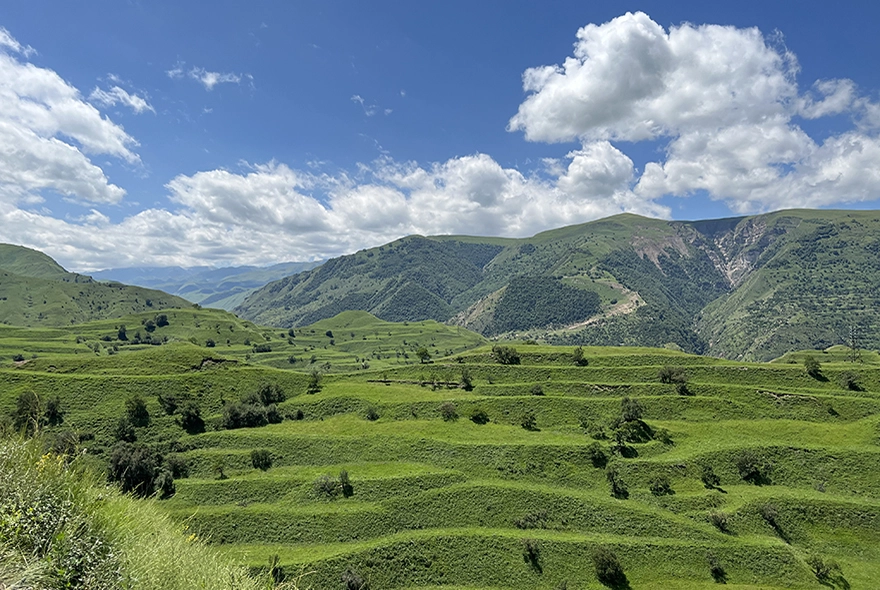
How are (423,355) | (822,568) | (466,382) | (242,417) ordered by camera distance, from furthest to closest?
(423,355), (466,382), (242,417), (822,568)

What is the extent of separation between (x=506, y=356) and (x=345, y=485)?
69.3 meters

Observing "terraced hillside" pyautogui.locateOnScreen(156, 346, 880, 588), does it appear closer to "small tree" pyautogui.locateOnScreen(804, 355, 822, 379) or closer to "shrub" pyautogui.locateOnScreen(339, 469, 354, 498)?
"shrub" pyautogui.locateOnScreen(339, 469, 354, 498)

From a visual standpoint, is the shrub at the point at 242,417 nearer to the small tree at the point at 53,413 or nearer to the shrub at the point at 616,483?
the small tree at the point at 53,413

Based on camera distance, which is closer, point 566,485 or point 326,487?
point 326,487

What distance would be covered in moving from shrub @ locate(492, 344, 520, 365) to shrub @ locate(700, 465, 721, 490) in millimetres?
60160

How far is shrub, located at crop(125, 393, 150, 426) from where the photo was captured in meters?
93.4

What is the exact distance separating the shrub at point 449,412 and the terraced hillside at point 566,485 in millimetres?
353

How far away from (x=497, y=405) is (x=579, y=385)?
24.4 m

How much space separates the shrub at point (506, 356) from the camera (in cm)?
13000

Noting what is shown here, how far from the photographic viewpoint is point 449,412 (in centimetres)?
10038

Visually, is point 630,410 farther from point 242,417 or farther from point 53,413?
point 53,413

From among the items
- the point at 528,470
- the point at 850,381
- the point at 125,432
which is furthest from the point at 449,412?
the point at 850,381

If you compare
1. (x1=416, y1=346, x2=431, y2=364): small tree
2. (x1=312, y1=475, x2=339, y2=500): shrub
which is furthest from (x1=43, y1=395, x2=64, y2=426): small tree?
(x1=416, y1=346, x2=431, y2=364): small tree

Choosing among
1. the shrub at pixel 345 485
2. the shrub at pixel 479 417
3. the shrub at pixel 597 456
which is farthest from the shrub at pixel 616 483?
the shrub at pixel 345 485
